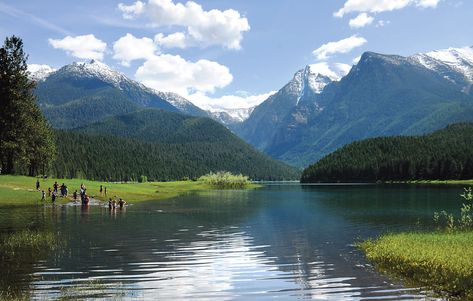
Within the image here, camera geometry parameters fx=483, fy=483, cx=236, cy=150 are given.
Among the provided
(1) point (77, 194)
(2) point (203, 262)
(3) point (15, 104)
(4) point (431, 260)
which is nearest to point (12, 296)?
(2) point (203, 262)

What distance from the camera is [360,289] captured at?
88.0 ft

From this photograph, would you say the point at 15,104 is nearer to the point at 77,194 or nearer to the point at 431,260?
the point at 77,194

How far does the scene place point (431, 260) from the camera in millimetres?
30219

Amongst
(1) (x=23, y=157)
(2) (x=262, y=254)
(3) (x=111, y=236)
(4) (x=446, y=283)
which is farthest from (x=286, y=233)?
(1) (x=23, y=157)

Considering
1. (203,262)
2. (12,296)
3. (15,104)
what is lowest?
(203,262)

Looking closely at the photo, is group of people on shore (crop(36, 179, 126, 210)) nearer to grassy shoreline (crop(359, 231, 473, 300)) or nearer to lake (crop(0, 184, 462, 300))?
lake (crop(0, 184, 462, 300))

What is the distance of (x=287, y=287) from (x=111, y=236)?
28.3 metres

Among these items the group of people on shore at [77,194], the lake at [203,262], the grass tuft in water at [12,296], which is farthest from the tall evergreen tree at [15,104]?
the grass tuft in water at [12,296]

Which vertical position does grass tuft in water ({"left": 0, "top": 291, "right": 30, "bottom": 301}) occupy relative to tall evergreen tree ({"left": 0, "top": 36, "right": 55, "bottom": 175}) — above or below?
below

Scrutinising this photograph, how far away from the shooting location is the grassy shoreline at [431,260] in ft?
82.5

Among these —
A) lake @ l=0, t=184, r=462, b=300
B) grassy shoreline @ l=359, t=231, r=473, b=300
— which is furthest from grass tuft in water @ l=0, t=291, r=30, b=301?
grassy shoreline @ l=359, t=231, r=473, b=300

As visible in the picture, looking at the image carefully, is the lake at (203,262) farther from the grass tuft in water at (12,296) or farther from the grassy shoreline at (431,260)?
the grassy shoreline at (431,260)

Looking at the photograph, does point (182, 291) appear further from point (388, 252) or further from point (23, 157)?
point (23, 157)

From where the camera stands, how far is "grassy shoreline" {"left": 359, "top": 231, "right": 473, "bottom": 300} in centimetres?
2514
